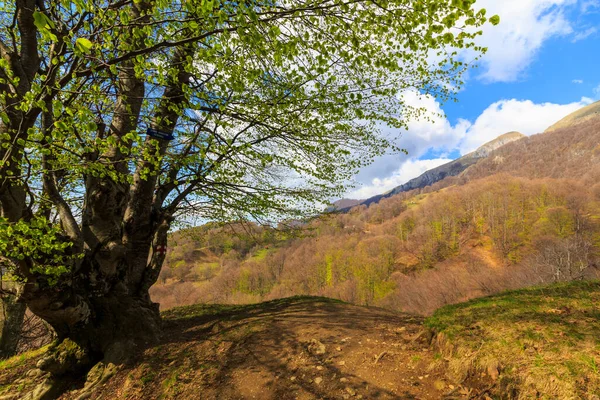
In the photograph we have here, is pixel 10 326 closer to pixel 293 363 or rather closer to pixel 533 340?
pixel 293 363

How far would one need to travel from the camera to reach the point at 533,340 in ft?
12.2

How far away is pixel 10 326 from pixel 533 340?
50.2ft

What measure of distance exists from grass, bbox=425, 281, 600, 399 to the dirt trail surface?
A: 459mm

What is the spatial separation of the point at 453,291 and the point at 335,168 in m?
49.7

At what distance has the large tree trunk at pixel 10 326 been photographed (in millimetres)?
9867

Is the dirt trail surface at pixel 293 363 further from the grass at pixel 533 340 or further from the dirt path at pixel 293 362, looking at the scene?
the grass at pixel 533 340

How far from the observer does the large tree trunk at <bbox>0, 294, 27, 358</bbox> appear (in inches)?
388

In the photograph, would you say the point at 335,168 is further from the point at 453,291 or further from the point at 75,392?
the point at 453,291

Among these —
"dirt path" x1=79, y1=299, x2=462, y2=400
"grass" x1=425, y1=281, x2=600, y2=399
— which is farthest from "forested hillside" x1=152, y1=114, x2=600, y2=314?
"dirt path" x1=79, y1=299, x2=462, y2=400

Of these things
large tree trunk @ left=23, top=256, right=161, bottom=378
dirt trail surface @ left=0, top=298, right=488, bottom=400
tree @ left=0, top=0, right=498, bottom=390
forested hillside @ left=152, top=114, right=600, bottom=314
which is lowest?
forested hillside @ left=152, top=114, right=600, bottom=314

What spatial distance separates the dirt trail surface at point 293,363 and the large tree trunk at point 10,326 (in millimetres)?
7049

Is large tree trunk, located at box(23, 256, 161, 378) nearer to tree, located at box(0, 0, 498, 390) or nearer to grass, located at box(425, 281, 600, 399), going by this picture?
tree, located at box(0, 0, 498, 390)

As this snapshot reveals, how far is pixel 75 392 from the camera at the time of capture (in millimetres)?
5715

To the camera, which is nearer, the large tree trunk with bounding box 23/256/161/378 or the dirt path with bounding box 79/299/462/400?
the dirt path with bounding box 79/299/462/400
